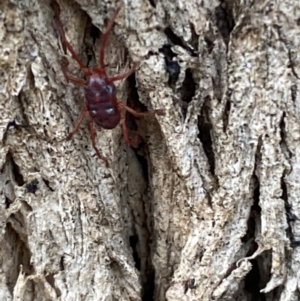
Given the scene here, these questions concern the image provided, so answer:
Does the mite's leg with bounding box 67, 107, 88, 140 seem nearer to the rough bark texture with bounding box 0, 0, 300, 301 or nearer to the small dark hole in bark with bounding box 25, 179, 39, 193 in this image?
the rough bark texture with bounding box 0, 0, 300, 301

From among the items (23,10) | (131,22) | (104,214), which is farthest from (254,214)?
(23,10)

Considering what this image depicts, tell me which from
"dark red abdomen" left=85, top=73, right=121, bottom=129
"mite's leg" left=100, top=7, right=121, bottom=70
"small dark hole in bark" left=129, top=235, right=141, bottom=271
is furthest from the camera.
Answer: "small dark hole in bark" left=129, top=235, right=141, bottom=271

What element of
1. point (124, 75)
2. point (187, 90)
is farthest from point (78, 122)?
point (187, 90)

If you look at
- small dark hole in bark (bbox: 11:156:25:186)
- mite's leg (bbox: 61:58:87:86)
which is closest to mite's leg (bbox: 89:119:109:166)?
→ mite's leg (bbox: 61:58:87:86)

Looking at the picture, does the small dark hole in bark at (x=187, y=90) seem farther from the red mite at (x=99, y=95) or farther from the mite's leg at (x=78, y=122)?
the mite's leg at (x=78, y=122)

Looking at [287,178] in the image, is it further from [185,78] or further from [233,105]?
[185,78]

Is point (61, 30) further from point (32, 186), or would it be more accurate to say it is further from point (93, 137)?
point (32, 186)

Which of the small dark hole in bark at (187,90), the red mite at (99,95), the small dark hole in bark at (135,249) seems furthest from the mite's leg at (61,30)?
the small dark hole in bark at (135,249)
